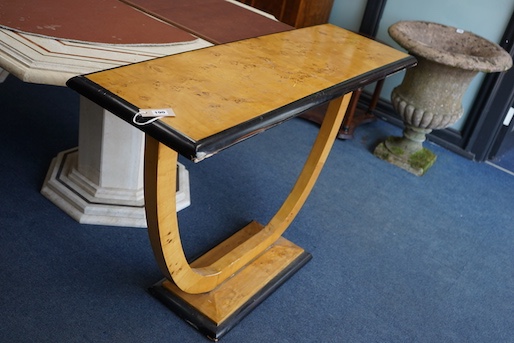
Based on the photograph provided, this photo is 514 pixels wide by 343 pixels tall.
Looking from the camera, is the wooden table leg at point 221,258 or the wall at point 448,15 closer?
the wooden table leg at point 221,258

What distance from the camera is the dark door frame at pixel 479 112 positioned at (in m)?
3.24

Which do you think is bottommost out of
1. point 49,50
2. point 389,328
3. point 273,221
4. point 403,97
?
point 389,328

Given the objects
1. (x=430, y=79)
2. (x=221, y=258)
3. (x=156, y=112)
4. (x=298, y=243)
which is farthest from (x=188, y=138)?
(x=430, y=79)

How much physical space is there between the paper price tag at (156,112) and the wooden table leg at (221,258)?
12cm

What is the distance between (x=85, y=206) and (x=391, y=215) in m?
1.40

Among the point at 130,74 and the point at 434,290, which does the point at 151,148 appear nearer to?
the point at 130,74

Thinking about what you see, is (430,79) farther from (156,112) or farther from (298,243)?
(156,112)

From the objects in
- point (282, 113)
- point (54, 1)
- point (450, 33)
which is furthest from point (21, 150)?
point (450, 33)

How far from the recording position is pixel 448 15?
10.9ft

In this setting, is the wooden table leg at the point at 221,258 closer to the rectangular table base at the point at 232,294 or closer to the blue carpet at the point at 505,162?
the rectangular table base at the point at 232,294

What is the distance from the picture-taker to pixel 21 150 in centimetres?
268

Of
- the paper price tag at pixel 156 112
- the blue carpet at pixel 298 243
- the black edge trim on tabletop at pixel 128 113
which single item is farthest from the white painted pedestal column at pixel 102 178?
the paper price tag at pixel 156 112

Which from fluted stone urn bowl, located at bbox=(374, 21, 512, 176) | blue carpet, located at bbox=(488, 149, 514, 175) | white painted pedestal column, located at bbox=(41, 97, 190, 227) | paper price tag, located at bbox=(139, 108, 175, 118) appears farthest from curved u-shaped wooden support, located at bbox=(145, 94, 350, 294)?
blue carpet, located at bbox=(488, 149, 514, 175)

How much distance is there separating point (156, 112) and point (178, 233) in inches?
21.1
